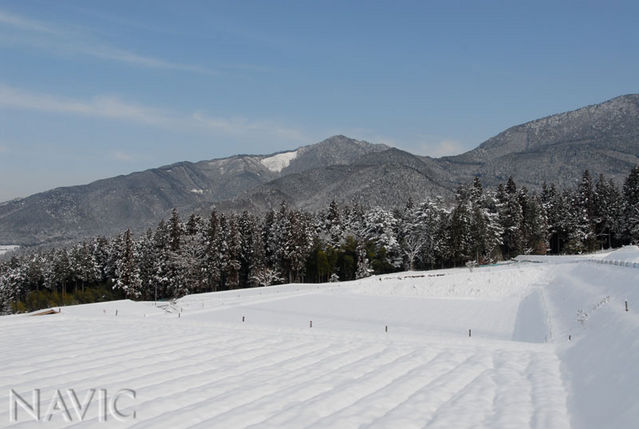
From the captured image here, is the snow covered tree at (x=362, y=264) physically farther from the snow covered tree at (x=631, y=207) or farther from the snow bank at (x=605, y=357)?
the snow covered tree at (x=631, y=207)

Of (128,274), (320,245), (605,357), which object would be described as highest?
(320,245)

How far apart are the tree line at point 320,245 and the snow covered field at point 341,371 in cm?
4081

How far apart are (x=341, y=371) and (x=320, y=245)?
193ft

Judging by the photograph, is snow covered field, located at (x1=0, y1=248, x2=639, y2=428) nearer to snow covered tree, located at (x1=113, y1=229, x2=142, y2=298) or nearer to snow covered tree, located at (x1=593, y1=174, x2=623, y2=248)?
snow covered tree, located at (x1=113, y1=229, x2=142, y2=298)

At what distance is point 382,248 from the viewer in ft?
237

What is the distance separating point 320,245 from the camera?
238 feet

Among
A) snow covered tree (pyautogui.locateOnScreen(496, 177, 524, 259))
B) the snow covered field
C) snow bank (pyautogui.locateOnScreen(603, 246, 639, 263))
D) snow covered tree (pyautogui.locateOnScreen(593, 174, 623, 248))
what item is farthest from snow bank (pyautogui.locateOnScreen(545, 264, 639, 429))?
snow covered tree (pyautogui.locateOnScreen(593, 174, 623, 248))

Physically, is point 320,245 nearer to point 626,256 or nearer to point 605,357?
point 626,256

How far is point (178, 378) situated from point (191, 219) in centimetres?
6742

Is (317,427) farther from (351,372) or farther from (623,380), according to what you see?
(623,380)

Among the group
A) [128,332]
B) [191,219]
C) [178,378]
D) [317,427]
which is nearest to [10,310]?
[191,219]

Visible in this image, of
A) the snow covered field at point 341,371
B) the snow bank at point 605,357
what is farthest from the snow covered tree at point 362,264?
the snow bank at point 605,357

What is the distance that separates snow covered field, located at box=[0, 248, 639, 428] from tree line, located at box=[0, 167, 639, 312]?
40.8 metres

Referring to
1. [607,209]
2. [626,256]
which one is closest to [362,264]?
[626,256]
